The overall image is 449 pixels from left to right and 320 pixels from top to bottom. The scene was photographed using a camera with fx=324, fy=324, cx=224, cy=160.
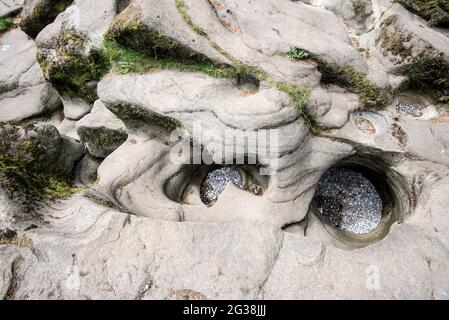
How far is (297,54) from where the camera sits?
5.34 metres

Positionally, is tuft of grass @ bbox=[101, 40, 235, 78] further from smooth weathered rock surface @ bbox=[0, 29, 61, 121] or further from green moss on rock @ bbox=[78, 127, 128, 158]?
smooth weathered rock surface @ bbox=[0, 29, 61, 121]

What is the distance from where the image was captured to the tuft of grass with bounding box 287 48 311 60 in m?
5.33

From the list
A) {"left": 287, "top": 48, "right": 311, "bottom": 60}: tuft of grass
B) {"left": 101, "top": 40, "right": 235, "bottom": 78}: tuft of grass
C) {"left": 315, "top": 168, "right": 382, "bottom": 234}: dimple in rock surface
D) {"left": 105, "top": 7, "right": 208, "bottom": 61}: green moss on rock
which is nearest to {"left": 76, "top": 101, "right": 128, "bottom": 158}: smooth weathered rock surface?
{"left": 101, "top": 40, "right": 235, "bottom": 78}: tuft of grass

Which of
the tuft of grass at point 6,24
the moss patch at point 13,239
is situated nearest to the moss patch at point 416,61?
the moss patch at point 13,239

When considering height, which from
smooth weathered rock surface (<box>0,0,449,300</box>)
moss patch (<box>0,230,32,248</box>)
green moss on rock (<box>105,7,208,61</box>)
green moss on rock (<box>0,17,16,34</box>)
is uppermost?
green moss on rock (<box>105,7,208,61</box>)

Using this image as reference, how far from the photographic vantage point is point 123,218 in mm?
4312

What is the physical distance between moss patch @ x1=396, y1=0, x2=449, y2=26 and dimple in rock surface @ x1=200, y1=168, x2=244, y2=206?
4665mm

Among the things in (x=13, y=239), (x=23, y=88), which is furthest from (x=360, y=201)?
(x=23, y=88)

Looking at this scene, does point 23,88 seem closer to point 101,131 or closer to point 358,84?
point 101,131

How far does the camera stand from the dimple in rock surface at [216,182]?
602 cm

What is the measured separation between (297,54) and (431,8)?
10.4 feet

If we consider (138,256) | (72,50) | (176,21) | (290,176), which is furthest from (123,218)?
(72,50)
